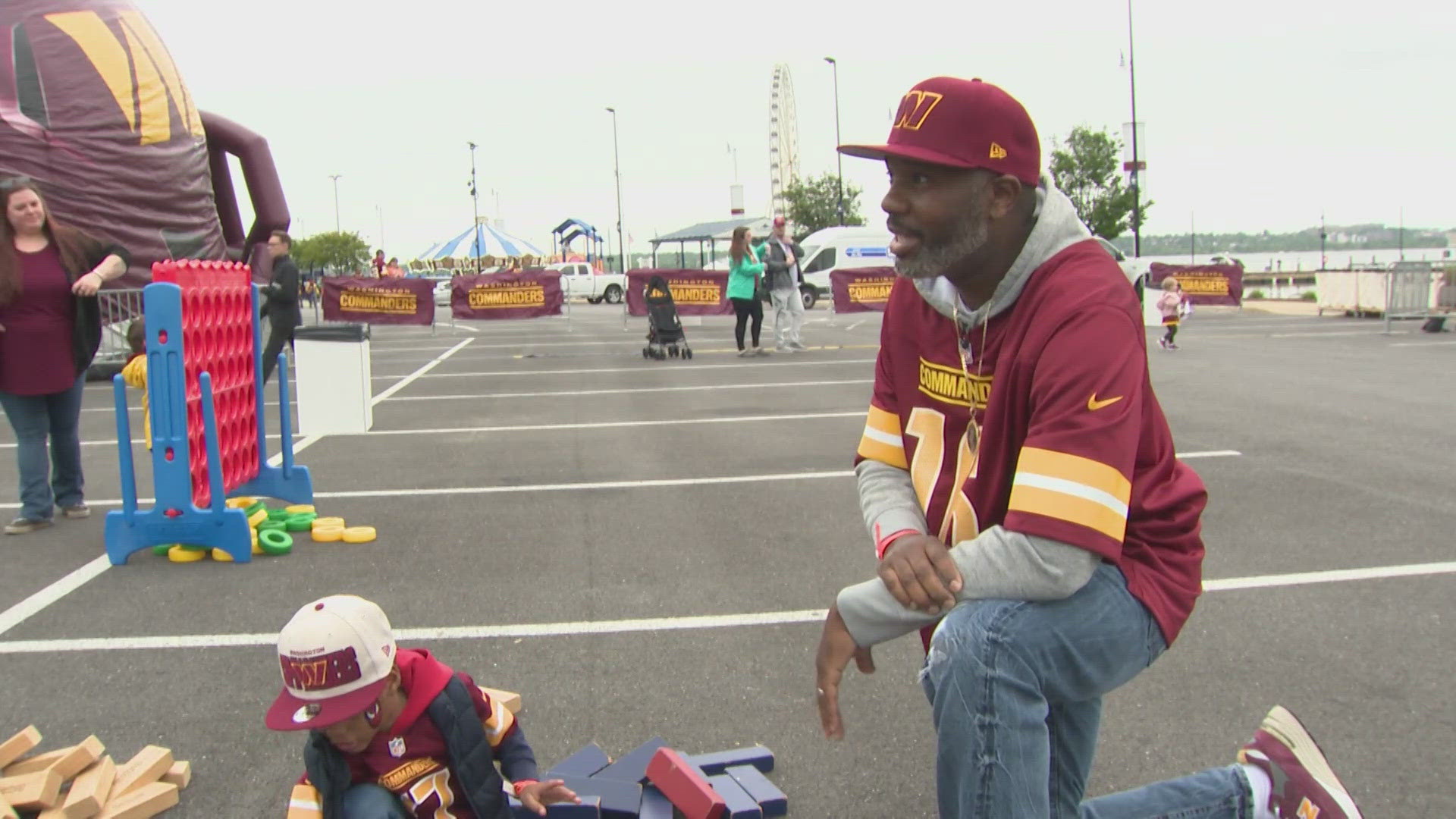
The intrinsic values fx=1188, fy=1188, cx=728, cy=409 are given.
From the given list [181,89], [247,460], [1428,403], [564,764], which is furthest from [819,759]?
[181,89]

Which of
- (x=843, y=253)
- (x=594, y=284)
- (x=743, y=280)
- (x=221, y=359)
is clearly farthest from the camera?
(x=594, y=284)

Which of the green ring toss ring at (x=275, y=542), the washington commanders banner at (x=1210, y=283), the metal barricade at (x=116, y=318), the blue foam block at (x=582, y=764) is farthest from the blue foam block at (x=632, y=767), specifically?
the washington commanders banner at (x=1210, y=283)

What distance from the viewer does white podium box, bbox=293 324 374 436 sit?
27.8ft

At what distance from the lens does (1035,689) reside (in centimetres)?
209

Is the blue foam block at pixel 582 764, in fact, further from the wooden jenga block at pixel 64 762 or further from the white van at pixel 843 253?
the white van at pixel 843 253

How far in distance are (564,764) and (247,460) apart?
4437 mm

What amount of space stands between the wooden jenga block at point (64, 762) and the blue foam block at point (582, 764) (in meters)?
1.32

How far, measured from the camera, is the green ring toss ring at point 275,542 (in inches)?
245

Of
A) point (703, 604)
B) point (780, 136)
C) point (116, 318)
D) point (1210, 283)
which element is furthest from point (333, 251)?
point (703, 604)

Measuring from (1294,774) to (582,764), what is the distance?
6.16 feet

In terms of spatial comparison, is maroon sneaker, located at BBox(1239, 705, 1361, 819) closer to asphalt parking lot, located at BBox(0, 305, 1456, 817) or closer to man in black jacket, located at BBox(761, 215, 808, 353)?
asphalt parking lot, located at BBox(0, 305, 1456, 817)

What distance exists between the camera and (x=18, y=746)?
137 inches

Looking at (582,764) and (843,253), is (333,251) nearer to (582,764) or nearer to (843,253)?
(843,253)

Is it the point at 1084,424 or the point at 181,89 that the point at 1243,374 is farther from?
the point at 181,89
